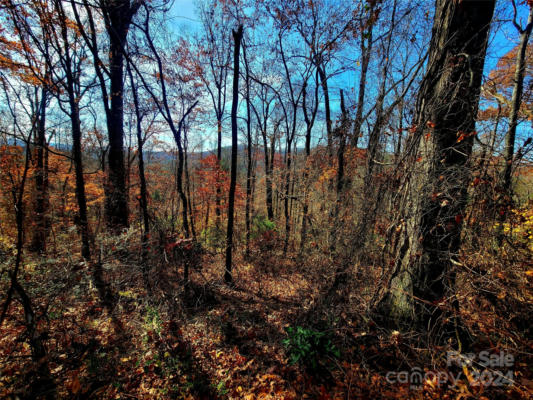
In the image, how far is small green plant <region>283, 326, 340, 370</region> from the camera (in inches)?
108

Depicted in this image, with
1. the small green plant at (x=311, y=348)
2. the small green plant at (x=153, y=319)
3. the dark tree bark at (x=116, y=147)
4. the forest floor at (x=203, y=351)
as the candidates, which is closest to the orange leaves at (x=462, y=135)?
the forest floor at (x=203, y=351)

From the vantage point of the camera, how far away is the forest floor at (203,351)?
2.32 metres

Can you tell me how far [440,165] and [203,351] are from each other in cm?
461

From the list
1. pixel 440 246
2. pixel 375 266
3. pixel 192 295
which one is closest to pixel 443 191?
pixel 440 246

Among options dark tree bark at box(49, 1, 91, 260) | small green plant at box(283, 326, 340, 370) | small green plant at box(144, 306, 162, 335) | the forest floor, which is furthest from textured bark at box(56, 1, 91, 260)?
small green plant at box(283, 326, 340, 370)

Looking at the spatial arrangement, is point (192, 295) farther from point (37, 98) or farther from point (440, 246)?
point (37, 98)

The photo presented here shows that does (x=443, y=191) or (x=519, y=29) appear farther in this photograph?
(x=519, y=29)

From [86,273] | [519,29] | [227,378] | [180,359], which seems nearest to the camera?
[227,378]

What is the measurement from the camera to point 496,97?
6.97 ft

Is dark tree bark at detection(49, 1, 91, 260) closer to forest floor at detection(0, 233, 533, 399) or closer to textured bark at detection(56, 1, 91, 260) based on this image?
textured bark at detection(56, 1, 91, 260)

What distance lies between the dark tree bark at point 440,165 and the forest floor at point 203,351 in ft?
2.06

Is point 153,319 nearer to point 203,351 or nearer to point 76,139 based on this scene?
point 203,351

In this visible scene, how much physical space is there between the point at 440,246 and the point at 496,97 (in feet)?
5.98

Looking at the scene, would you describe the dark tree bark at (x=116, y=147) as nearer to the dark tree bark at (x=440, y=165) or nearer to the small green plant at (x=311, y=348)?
the small green plant at (x=311, y=348)
